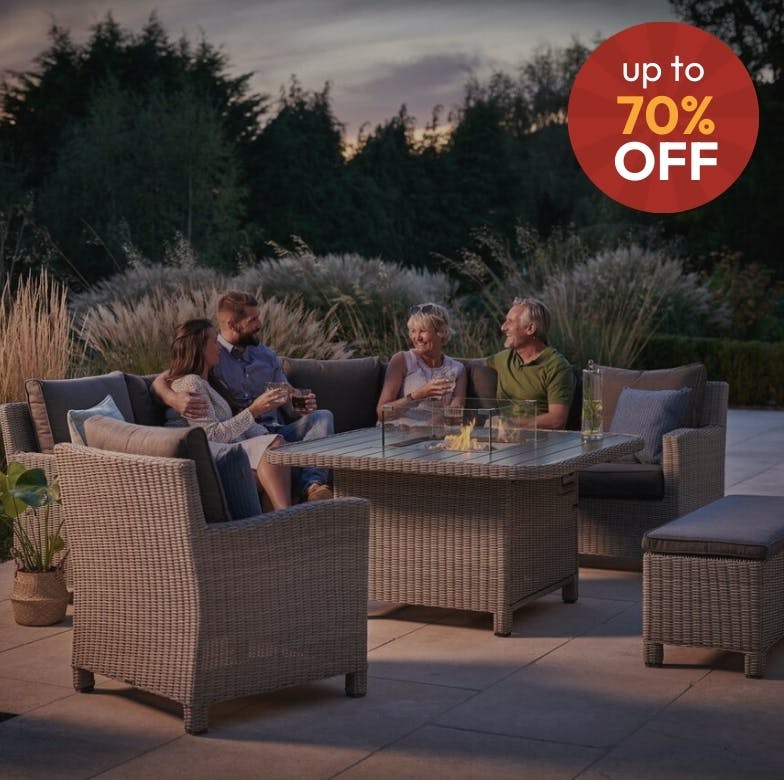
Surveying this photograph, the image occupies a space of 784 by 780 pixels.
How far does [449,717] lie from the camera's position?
3.55 m

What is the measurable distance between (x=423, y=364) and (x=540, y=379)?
539 millimetres

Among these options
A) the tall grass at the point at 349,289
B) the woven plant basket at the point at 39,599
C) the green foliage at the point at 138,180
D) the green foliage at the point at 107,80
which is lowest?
the woven plant basket at the point at 39,599

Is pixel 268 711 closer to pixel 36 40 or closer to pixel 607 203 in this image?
pixel 607 203

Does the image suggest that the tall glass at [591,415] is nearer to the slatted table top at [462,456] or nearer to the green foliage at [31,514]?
the slatted table top at [462,456]

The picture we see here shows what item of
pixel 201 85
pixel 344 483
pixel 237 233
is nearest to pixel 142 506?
pixel 344 483

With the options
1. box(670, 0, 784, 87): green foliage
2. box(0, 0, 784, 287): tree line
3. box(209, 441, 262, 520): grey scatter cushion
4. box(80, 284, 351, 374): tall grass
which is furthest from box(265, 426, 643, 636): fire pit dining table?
box(670, 0, 784, 87): green foliage

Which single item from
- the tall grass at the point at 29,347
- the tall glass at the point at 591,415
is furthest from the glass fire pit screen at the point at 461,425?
the tall grass at the point at 29,347

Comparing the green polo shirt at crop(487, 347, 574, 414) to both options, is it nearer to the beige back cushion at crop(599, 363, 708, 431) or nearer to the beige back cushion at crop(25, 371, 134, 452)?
the beige back cushion at crop(599, 363, 708, 431)

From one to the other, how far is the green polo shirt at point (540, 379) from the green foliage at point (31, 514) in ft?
6.50

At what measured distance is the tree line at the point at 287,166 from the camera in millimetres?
23672

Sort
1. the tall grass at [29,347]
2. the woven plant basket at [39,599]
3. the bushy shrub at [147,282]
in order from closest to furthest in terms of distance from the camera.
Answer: the woven plant basket at [39,599], the tall grass at [29,347], the bushy shrub at [147,282]

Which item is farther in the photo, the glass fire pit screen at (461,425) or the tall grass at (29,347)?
the tall grass at (29,347)

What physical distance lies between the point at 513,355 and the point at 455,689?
2.17 m

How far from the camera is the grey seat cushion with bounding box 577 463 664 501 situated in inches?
211
